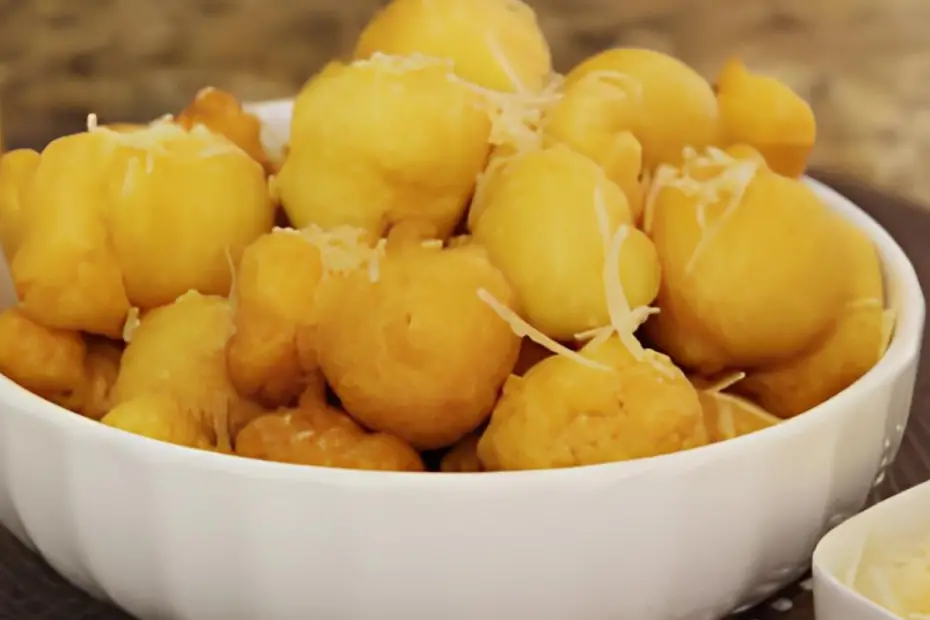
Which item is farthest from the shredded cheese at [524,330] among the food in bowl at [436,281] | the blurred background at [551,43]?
the blurred background at [551,43]

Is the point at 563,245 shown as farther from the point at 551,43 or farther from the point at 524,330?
the point at 551,43

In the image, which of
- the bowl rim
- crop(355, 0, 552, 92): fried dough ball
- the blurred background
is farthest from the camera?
the blurred background

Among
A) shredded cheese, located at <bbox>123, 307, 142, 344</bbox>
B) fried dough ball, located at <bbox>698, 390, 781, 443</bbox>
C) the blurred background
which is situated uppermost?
shredded cheese, located at <bbox>123, 307, 142, 344</bbox>

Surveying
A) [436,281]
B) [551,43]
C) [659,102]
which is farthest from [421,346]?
[551,43]

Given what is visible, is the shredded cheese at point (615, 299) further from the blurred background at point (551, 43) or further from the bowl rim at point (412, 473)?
the blurred background at point (551, 43)

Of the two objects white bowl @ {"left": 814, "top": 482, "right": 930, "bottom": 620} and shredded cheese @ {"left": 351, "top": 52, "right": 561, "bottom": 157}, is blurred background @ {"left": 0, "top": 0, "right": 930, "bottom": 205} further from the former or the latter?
white bowl @ {"left": 814, "top": 482, "right": 930, "bottom": 620}

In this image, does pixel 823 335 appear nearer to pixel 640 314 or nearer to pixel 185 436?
pixel 640 314

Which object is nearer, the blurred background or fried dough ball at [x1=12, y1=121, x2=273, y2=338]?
fried dough ball at [x1=12, y1=121, x2=273, y2=338]

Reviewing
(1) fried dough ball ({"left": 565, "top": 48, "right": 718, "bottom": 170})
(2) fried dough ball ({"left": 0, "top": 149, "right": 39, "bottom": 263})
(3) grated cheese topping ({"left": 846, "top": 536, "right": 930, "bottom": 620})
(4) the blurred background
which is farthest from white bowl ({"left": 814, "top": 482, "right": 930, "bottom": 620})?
(4) the blurred background

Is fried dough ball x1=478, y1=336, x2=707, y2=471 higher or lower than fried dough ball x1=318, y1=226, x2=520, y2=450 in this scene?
lower
